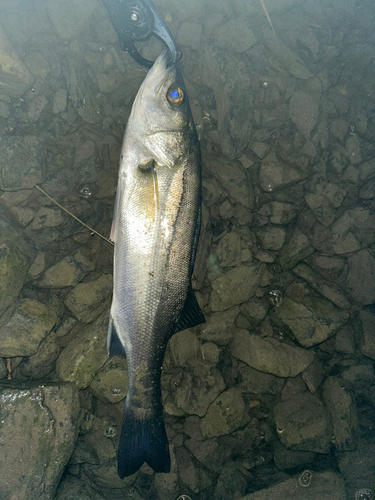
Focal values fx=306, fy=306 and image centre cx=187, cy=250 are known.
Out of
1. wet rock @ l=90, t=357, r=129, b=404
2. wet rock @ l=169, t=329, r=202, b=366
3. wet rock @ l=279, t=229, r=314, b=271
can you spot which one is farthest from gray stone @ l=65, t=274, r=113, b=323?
wet rock @ l=279, t=229, r=314, b=271

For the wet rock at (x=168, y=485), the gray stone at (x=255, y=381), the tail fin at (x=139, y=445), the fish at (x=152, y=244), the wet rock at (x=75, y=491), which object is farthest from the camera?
the gray stone at (x=255, y=381)

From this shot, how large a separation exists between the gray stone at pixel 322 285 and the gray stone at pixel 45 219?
2727mm

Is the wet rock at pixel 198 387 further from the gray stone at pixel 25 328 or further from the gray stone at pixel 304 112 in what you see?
the gray stone at pixel 304 112

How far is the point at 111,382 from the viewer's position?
3.12 metres

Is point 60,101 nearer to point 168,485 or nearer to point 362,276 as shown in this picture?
point 362,276

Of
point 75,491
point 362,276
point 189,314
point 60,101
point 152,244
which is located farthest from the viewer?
point 362,276

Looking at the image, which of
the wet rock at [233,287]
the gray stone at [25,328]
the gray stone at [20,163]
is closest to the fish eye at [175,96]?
the gray stone at [20,163]

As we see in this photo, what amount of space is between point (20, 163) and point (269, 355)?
131 inches

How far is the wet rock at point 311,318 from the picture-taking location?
3.34 meters

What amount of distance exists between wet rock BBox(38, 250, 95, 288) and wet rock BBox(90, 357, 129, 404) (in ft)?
3.13

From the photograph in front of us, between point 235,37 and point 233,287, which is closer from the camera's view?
point 233,287

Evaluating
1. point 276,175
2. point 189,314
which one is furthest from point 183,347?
point 276,175

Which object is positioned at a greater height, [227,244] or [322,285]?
[227,244]

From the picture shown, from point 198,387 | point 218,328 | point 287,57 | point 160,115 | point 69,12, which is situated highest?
point 69,12
